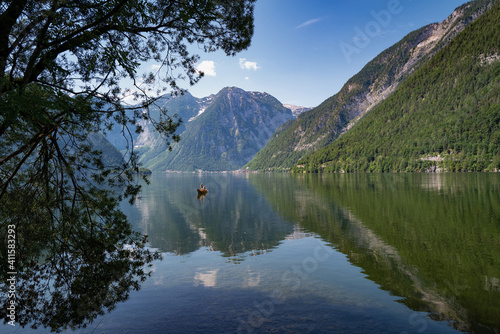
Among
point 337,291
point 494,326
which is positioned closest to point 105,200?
point 337,291

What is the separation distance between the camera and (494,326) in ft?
32.7

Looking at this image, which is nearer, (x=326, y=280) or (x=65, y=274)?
(x=65, y=274)

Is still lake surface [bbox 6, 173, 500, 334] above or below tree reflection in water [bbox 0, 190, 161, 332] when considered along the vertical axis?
below

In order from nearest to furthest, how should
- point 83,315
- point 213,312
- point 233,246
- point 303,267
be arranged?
1. point 83,315
2. point 213,312
3. point 303,267
4. point 233,246

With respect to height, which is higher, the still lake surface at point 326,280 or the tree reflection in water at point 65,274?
the tree reflection in water at point 65,274

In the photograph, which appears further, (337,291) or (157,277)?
(157,277)

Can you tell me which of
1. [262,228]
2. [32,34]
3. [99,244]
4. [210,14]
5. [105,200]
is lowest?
[262,228]

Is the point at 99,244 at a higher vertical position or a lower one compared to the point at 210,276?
higher

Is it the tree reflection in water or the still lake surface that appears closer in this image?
the tree reflection in water

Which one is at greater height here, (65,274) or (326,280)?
(65,274)

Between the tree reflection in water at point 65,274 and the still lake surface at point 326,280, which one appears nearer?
the tree reflection in water at point 65,274

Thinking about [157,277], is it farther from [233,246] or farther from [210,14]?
[210,14]

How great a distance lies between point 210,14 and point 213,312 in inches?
464

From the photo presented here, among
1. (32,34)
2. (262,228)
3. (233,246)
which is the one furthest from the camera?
(262,228)
